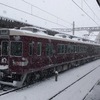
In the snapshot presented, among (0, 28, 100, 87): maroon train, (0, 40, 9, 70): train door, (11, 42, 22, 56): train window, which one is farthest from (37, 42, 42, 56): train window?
(0, 40, 9, 70): train door

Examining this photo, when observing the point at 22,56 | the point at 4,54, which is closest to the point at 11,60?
the point at 22,56

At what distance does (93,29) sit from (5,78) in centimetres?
5890

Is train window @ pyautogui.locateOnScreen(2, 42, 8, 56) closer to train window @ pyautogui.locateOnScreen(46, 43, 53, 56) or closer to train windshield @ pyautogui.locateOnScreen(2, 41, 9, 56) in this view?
train windshield @ pyautogui.locateOnScreen(2, 41, 9, 56)

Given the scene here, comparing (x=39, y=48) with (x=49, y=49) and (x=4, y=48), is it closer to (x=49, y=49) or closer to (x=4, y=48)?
(x=49, y=49)

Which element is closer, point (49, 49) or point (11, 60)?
point (11, 60)

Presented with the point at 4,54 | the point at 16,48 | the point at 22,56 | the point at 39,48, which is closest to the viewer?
the point at 22,56

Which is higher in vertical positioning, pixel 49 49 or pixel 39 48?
pixel 39 48

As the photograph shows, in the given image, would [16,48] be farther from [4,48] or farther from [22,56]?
[4,48]

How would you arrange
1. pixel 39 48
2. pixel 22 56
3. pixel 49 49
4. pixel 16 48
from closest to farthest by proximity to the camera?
pixel 22 56 → pixel 16 48 → pixel 39 48 → pixel 49 49

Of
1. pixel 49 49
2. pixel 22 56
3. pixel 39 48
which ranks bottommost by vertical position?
pixel 22 56

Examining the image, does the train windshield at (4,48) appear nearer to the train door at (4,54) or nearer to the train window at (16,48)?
the train door at (4,54)

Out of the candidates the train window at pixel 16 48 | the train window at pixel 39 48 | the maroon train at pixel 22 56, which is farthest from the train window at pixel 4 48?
the train window at pixel 39 48

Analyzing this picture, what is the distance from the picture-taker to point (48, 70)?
1622 cm

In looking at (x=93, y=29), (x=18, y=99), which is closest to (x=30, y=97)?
(x=18, y=99)
